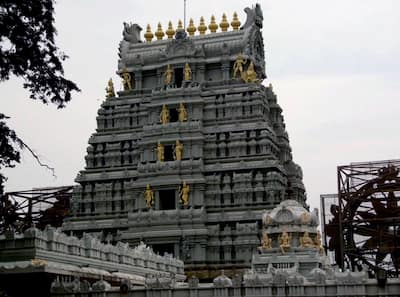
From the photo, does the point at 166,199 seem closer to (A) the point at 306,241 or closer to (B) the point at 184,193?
(B) the point at 184,193

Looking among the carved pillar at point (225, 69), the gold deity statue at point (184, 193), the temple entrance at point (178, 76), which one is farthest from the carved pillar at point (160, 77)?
the gold deity statue at point (184, 193)

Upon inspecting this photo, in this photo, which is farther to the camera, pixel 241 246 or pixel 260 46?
pixel 260 46

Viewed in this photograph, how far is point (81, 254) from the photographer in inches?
1614

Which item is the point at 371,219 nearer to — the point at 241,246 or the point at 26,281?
the point at 241,246

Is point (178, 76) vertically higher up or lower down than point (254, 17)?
lower down

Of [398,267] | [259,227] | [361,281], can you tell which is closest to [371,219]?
[398,267]

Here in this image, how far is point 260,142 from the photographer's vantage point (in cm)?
6075

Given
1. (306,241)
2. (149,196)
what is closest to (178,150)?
(149,196)

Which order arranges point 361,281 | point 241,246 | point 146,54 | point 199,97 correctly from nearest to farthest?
1. point 361,281
2. point 241,246
3. point 199,97
4. point 146,54

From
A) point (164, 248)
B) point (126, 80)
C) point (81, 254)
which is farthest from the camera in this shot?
point (126, 80)

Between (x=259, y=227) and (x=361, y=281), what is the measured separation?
2643cm

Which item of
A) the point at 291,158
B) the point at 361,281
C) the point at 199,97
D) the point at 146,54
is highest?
the point at 146,54

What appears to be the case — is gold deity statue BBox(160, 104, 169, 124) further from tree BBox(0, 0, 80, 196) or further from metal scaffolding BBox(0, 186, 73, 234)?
tree BBox(0, 0, 80, 196)

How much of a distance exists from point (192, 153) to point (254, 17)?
1494 centimetres
